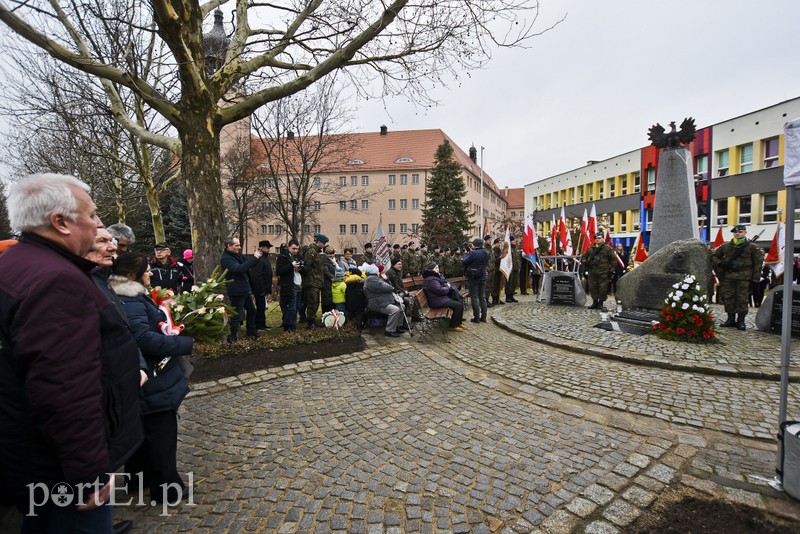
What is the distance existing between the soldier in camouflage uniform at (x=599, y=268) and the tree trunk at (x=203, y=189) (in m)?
9.72

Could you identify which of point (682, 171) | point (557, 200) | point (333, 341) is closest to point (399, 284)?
point (333, 341)

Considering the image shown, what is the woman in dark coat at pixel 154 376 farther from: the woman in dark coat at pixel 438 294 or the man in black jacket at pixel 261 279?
the woman in dark coat at pixel 438 294

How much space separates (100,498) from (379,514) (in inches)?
69.6

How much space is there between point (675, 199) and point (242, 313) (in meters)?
10.4

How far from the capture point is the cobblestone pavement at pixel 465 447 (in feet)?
9.11

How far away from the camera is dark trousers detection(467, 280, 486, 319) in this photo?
383 inches

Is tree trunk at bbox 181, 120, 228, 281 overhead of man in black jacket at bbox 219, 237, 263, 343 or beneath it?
overhead

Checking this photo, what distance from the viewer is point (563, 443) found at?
3.76m

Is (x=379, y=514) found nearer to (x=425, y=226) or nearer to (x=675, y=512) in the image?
(x=675, y=512)

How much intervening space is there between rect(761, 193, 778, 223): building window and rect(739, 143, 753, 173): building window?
211 cm

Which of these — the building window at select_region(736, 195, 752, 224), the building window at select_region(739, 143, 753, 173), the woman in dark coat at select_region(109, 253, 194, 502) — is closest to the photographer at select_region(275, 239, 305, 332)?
the woman in dark coat at select_region(109, 253, 194, 502)

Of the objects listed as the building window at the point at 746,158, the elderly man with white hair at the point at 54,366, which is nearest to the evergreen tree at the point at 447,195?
the building window at the point at 746,158

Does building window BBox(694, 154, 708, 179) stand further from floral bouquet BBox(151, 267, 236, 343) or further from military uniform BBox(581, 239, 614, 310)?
floral bouquet BBox(151, 267, 236, 343)

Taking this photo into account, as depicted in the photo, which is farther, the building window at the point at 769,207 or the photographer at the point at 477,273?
the building window at the point at 769,207
